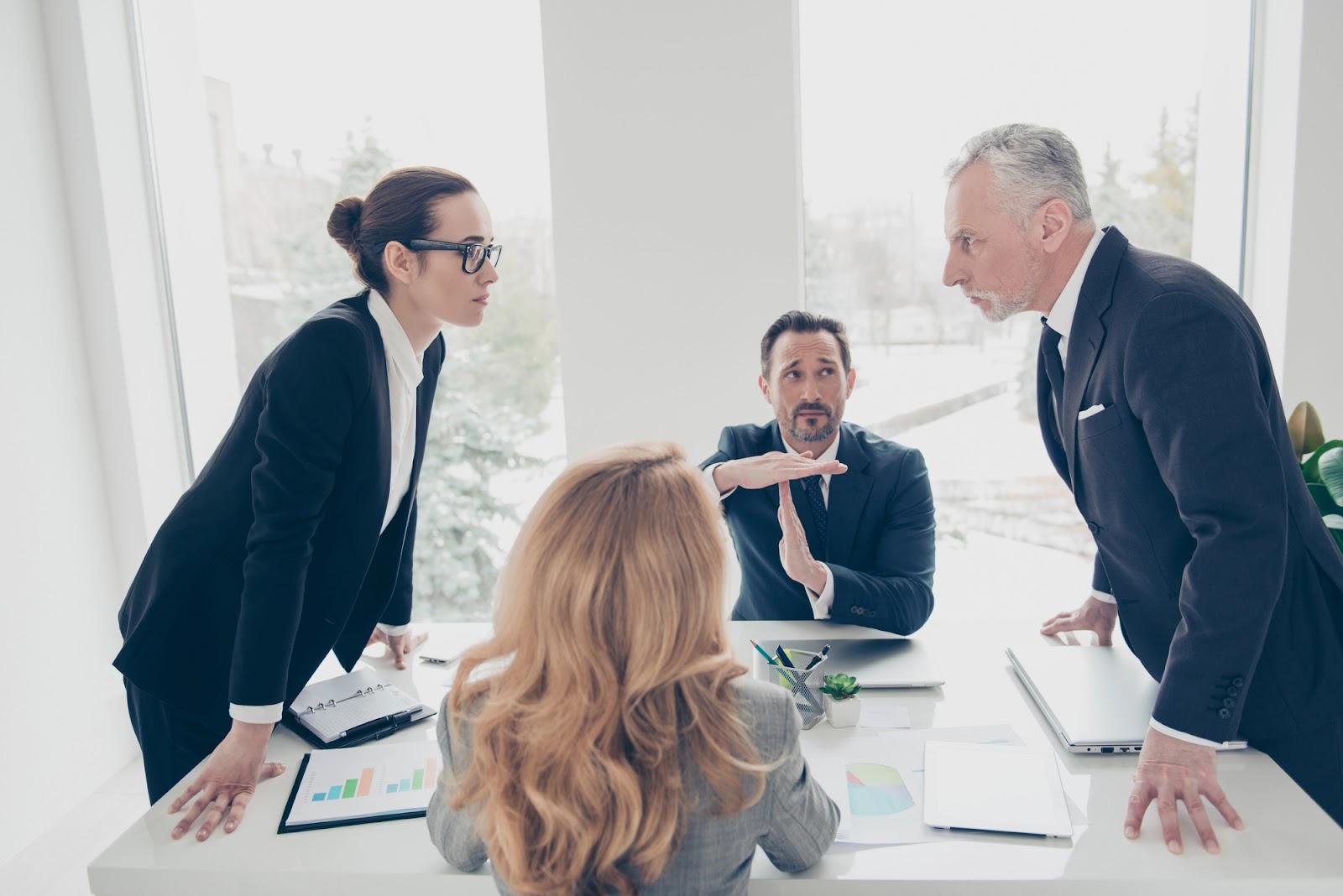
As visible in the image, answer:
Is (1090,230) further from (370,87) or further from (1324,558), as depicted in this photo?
(370,87)

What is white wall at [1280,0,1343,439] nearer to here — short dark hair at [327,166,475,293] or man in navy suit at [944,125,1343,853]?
man in navy suit at [944,125,1343,853]

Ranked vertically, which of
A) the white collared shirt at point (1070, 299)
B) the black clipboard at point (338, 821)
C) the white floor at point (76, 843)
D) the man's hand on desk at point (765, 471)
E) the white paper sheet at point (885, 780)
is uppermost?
the white collared shirt at point (1070, 299)

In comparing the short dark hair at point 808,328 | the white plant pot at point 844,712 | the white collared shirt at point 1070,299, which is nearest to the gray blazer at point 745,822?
the white plant pot at point 844,712

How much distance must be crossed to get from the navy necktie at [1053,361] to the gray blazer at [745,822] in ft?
3.08

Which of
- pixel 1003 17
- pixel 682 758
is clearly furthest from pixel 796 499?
pixel 1003 17

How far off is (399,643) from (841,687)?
99cm

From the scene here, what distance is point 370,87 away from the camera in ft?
12.8

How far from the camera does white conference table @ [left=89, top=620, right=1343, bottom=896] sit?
49.7 inches

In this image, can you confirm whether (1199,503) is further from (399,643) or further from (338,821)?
(399,643)

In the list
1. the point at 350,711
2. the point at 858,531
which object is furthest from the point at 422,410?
the point at 858,531

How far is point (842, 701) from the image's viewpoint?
169cm

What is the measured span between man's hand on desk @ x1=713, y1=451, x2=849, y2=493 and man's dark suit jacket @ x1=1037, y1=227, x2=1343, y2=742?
55 cm

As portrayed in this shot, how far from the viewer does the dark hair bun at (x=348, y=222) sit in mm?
1997

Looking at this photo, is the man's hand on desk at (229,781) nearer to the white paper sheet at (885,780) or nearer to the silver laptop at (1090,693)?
the white paper sheet at (885,780)
